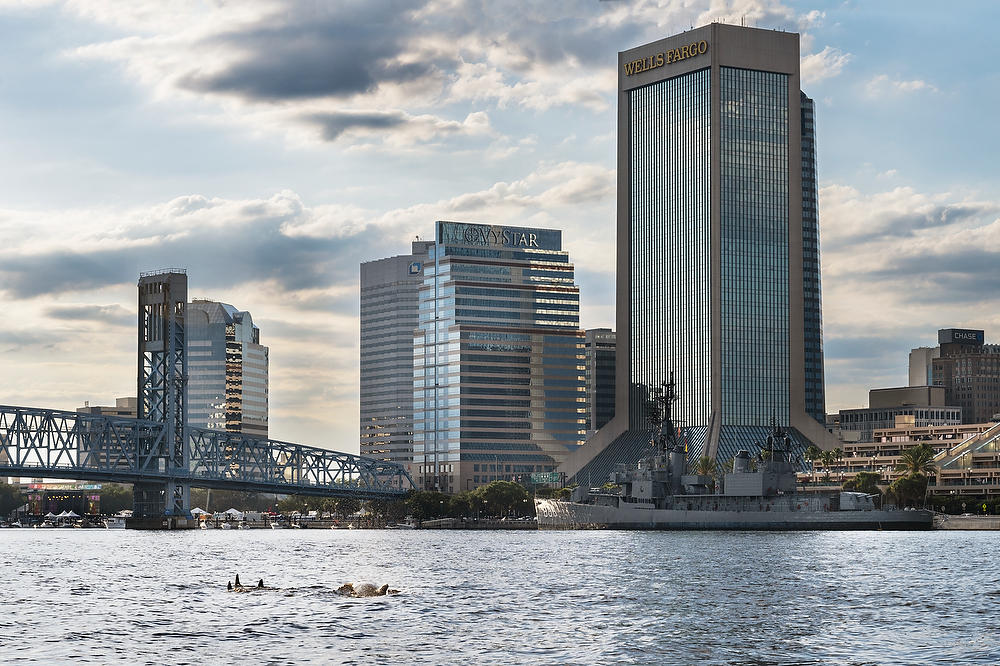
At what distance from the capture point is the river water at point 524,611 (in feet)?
221

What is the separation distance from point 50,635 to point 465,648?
69.1 ft

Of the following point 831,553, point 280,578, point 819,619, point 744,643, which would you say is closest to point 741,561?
point 831,553

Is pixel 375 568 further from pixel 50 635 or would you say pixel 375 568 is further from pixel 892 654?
pixel 892 654

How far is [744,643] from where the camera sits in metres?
70.2

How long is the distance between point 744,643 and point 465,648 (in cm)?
1278

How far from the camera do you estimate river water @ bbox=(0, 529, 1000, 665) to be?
221 feet

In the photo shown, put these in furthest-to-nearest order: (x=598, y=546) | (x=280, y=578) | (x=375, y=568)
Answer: (x=598, y=546) < (x=375, y=568) < (x=280, y=578)

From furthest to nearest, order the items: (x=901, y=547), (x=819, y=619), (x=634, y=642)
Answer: (x=901, y=547) → (x=819, y=619) → (x=634, y=642)

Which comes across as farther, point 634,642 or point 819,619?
point 819,619

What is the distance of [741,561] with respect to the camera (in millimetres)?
136875

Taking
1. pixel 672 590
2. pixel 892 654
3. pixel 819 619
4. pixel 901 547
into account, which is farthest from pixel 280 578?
pixel 901 547

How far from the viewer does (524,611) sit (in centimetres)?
8531

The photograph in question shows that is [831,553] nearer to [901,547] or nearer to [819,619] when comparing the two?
[901,547]

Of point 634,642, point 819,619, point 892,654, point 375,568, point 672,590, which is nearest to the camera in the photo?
point 892,654
